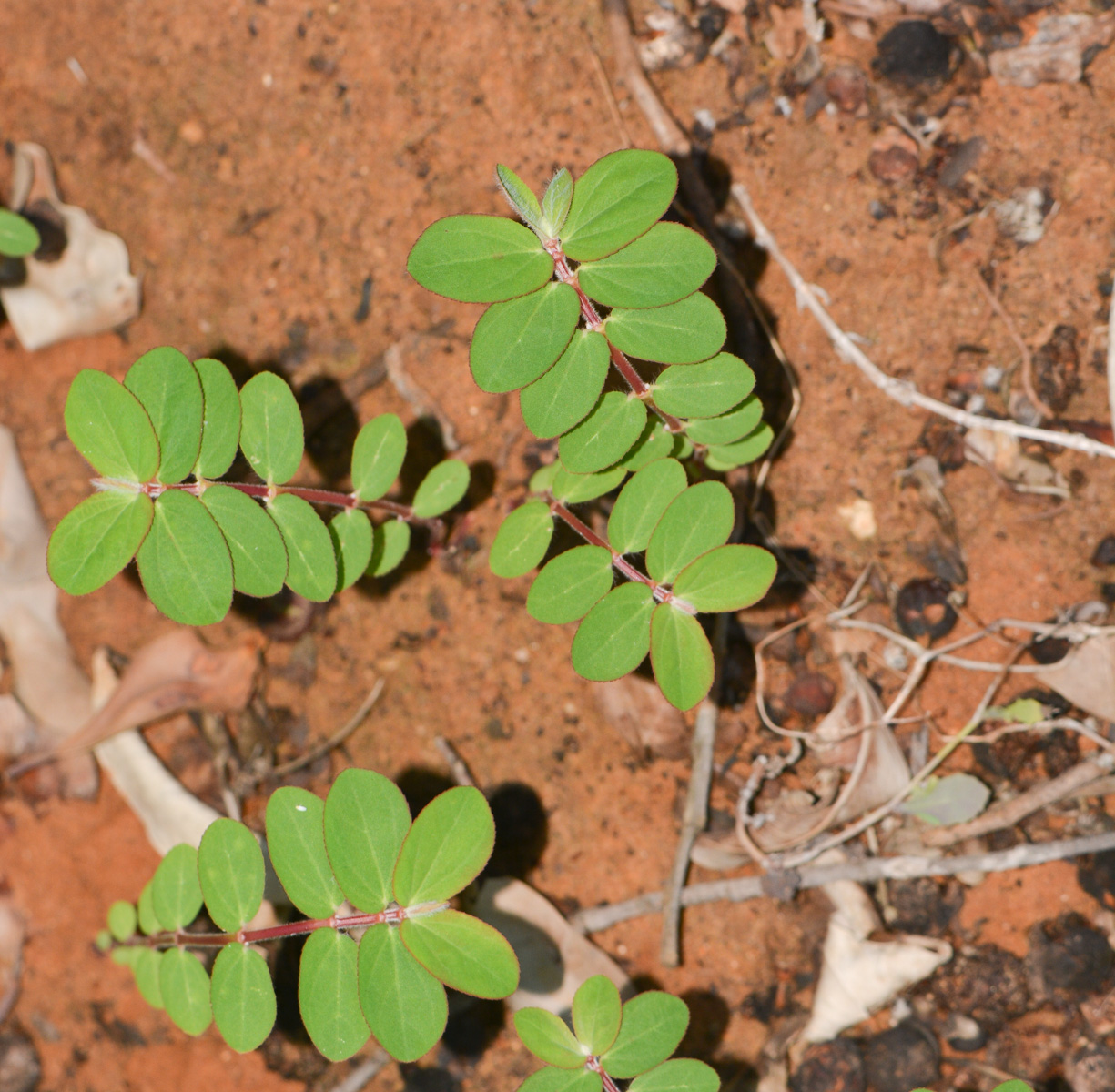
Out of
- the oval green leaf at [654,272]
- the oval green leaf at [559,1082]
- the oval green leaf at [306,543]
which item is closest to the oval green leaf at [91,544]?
the oval green leaf at [306,543]

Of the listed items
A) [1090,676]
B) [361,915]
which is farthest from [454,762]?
[1090,676]

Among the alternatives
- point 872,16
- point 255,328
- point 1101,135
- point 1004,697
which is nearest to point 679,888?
point 1004,697

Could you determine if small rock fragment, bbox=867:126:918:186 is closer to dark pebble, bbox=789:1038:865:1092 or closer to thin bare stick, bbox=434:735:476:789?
thin bare stick, bbox=434:735:476:789

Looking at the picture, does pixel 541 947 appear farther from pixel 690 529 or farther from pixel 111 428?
pixel 111 428

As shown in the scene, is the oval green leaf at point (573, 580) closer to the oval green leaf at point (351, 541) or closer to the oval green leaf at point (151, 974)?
the oval green leaf at point (351, 541)

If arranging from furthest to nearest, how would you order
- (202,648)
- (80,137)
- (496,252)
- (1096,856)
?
(80,137)
(202,648)
(1096,856)
(496,252)

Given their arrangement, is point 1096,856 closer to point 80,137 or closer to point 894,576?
point 894,576
